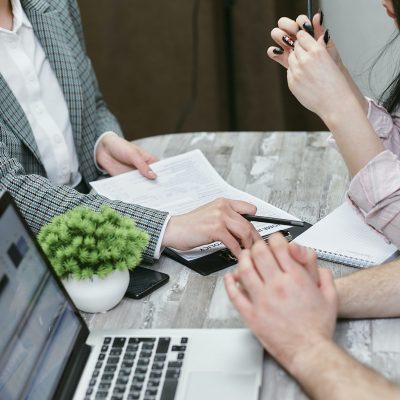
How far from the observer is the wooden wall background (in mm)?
2709

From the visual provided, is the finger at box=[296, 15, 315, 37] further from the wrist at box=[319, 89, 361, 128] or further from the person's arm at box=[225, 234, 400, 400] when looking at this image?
the person's arm at box=[225, 234, 400, 400]

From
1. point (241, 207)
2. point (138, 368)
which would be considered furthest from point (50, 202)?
point (138, 368)

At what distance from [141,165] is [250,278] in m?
0.64

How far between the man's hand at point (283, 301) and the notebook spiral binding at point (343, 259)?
8.3 inches

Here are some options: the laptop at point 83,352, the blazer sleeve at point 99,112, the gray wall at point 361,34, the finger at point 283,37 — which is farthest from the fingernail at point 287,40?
the gray wall at point 361,34

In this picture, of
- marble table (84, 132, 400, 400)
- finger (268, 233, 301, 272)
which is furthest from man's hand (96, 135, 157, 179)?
finger (268, 233, 301, 272)

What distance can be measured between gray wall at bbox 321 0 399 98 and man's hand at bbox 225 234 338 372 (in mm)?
1686

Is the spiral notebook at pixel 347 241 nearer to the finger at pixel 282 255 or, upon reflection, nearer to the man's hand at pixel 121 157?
the finger at pixel 282 255

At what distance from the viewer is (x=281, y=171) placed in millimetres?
1520

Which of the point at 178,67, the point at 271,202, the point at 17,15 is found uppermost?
the point at 17,15

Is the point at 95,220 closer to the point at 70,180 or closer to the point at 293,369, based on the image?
the point at 293,369

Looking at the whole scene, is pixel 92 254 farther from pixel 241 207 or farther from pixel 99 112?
pixel 99 112

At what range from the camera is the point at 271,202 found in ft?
4.52

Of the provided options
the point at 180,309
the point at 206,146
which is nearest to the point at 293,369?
the point at 180,309
